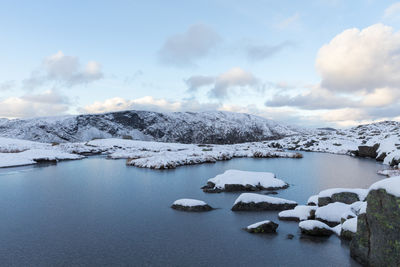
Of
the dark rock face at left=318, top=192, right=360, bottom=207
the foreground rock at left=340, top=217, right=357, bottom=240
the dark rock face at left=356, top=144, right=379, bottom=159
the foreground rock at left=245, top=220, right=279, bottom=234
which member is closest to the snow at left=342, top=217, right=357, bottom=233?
the foreground rock at left=340, top=217, right=357, bottom=240

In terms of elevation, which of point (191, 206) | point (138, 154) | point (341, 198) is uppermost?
point (138, 154)

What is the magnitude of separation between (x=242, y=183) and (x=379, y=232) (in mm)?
15200

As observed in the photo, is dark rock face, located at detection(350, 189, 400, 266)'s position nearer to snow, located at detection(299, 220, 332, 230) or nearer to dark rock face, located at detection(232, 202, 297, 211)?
snow, located at detection(299, 220, 332, 230)

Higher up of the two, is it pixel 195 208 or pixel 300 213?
pixel 300 213

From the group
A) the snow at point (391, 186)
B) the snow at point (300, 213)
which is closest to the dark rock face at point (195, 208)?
the snow at point (300, 213)

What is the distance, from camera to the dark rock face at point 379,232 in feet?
29.5

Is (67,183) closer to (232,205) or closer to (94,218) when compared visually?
(94,218)

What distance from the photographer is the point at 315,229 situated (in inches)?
531

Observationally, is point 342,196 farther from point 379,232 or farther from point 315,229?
point 379,232

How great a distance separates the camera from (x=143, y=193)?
22.8m

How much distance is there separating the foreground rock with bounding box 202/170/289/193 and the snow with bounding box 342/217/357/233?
11196mm

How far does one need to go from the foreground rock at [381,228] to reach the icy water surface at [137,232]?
980 millimetres

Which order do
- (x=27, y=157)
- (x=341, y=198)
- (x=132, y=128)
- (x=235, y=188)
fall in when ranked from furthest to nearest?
(x=132, y=128) → (x=27, y=157) → (x=235, y=188) → (x=341, y=198)

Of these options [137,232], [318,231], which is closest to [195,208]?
[137,232]
